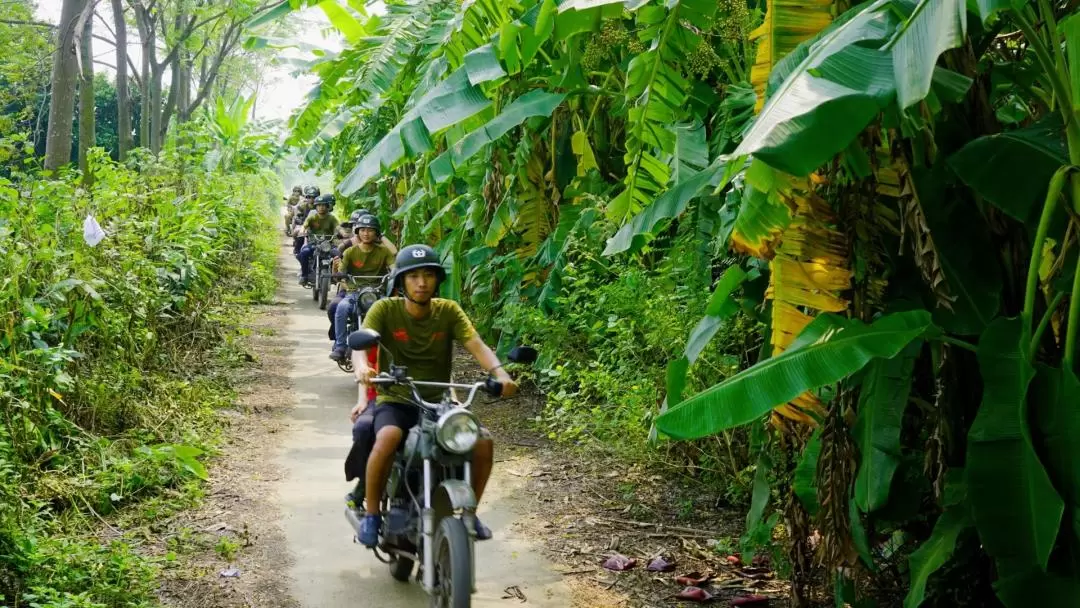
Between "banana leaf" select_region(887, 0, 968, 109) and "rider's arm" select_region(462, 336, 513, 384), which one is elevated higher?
"banana leaf" select_region(887, 0, 968, 109)

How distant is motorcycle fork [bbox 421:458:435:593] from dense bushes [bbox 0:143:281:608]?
1420 mm

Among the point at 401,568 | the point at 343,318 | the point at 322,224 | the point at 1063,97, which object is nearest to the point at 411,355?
the point at 401,568

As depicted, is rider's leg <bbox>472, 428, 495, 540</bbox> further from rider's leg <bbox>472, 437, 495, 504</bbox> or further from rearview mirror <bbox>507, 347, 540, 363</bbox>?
rearview mirror <bbox>507, 347, 540, 363</bbox>

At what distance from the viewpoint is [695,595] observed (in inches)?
220

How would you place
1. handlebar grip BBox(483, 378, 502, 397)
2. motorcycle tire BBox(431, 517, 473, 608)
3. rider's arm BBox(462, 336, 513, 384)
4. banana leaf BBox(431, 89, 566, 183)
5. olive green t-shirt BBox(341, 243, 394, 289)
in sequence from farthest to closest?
olive green t-shirt BBox(341, 243, 394, 289) < banana leaf BBox(431, 89, 566, 183) < rider's arm BBox(462, 336, 513, 384) < handlebar grip BBox(483, 378, 502, 397) < motorcycle tire BBox(431, 517, 473, 608)

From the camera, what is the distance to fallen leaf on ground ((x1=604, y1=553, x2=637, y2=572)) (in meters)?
6.10

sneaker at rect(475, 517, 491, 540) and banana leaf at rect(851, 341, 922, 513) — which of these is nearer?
banana leaf at rect(851, 341, 922, 513)

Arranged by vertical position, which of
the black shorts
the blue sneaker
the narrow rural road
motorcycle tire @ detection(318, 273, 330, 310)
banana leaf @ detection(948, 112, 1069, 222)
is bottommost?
the narrow rural road

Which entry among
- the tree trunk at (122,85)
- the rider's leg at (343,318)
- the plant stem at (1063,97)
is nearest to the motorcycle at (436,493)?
the plant stem at (1063,97)

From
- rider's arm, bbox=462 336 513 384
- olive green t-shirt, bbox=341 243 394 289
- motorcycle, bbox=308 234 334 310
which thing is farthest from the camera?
motorcycle, bbox=308 234 334 310

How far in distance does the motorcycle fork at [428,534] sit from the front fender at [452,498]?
0.07m

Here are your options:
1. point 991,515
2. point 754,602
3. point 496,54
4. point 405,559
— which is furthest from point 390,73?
point 991,515

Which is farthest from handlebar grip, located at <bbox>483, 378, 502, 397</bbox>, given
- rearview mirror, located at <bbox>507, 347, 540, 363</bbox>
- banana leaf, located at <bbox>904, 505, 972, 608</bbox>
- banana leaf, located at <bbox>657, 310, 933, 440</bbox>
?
banana leaf, located at <bbox>904, 505, 972, 608</bbox>

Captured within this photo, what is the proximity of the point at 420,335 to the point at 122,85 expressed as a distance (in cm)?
1752
